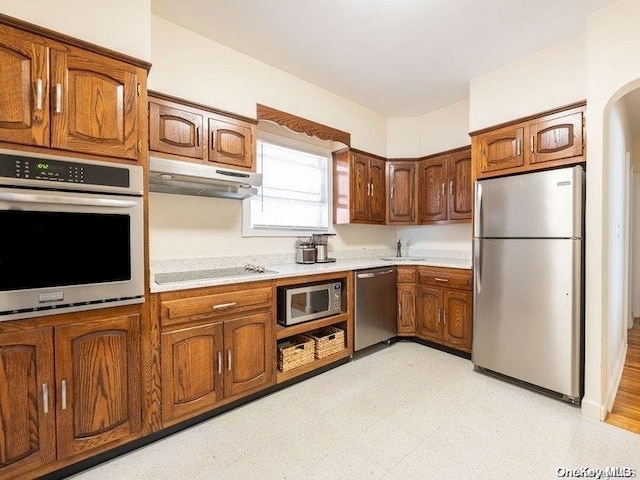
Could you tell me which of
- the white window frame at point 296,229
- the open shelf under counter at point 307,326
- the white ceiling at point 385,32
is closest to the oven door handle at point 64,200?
the white window frame at point 296,229

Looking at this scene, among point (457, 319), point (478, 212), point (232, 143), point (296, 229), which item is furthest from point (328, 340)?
point (232, 143)

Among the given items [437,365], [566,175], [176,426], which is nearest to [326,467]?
[176,426]

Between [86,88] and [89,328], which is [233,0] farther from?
[89,328]

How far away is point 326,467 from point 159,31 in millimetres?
3010

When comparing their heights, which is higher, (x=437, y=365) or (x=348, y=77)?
(x=348, y=77)

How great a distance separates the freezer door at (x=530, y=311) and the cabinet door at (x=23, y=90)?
9.75 feet

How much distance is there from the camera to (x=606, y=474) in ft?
4.95

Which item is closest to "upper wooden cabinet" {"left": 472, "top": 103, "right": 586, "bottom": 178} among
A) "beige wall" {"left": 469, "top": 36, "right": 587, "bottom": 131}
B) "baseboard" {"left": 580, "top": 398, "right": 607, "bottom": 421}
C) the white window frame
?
"beige wall" {"left": 469, "top": 36, "right": 587, "bottom": 131}

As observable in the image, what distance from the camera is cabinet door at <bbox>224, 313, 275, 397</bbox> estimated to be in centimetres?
203

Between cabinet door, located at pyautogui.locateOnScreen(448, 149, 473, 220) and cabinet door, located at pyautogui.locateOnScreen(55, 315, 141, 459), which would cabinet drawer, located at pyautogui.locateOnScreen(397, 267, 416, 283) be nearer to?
cabinet door, located at pyautogui.locateOnScreen(448, 149, 473, 220)

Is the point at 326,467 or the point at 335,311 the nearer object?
the point at 326,467

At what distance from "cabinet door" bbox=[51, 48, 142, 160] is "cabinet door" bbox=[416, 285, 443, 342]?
2.84 meters

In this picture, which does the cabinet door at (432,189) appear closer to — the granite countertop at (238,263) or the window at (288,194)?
the granite countertop at (238,263)

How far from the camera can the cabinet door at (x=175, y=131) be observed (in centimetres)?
204
